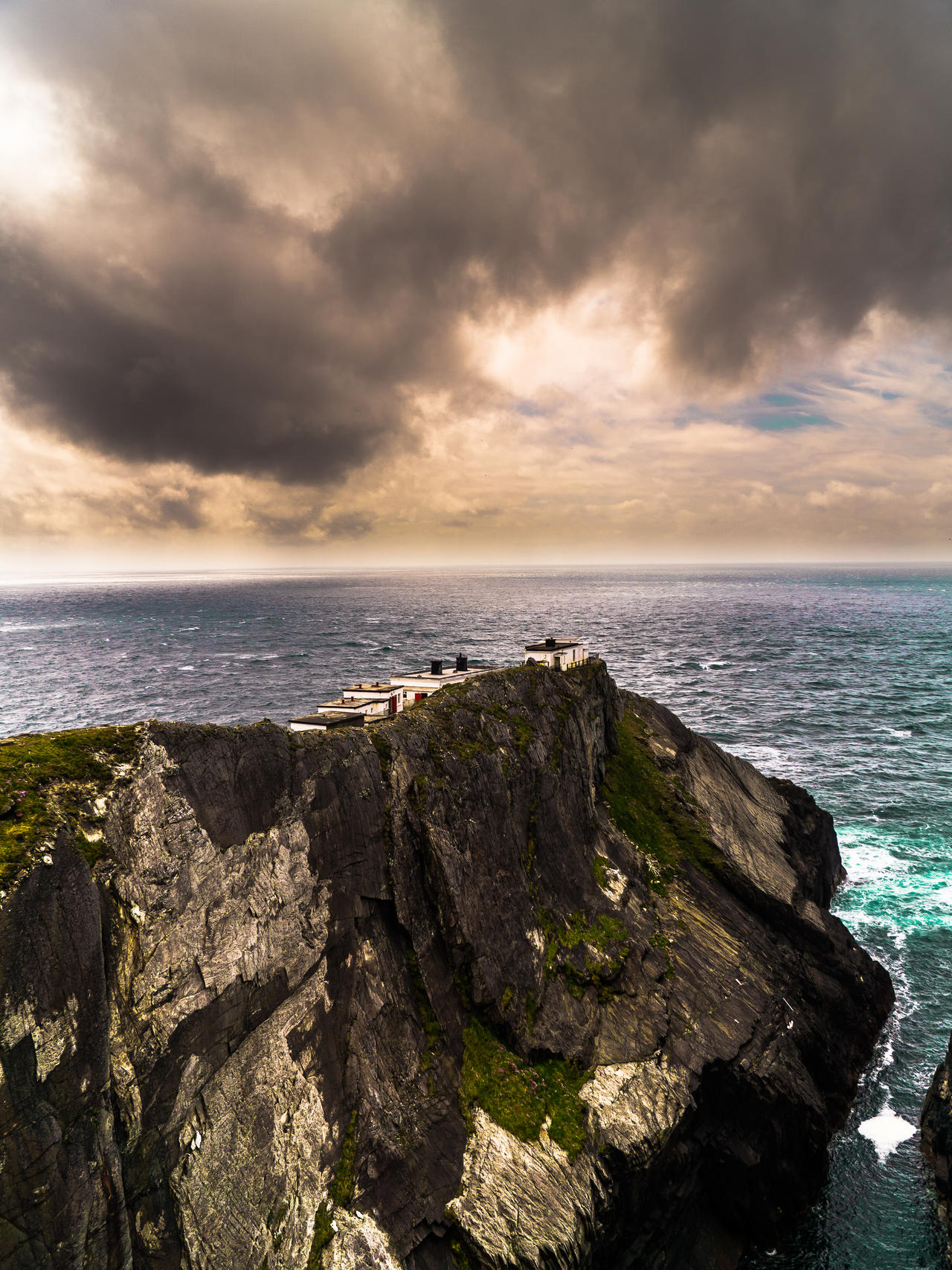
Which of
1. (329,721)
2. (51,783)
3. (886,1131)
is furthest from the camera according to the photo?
(329,721)

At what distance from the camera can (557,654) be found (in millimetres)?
52250

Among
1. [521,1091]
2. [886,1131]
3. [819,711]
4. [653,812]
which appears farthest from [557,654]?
[819,711]

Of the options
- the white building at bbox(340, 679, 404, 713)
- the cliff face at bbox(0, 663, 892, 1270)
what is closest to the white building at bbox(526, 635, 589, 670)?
the white building at bbox(340, 679, 404, 713)

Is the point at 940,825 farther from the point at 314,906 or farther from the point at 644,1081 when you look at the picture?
the point at 314,906

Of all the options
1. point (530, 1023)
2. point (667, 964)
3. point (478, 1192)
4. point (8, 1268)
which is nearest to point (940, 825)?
point (667, 964)

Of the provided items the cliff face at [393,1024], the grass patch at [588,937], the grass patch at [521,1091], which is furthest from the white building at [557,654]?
the grass patch at [521,1091]

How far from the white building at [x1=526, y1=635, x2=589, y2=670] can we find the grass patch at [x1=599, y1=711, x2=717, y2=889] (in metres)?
8.83

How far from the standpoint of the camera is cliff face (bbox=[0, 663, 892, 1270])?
649 inches

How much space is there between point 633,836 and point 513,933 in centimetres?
1348

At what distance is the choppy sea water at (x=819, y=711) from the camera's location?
28.6 metres

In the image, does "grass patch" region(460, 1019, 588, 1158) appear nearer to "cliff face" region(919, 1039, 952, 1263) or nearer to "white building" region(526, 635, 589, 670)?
"cliff face" region(919, 1039, 952, 1263)

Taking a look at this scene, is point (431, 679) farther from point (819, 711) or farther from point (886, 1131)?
point (819, 711)

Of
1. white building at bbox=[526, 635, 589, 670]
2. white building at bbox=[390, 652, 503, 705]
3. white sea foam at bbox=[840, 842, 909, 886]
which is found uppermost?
white building at bbox=[526, 635, 589, 670]

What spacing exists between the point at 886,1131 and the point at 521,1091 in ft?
68.6
